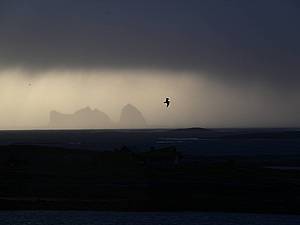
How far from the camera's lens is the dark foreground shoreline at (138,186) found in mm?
44562

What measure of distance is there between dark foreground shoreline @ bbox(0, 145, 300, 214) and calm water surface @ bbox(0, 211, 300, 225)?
147cm

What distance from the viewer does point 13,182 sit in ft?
176

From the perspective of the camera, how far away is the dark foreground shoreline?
146 feet

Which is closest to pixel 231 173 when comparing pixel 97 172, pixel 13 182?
pixel 97 172

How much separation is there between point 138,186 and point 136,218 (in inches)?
446

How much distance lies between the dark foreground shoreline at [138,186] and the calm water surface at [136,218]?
1.47 meters

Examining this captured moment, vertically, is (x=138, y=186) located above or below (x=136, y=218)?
above

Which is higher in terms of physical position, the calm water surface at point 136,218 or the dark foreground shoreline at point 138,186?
the dark foreground shoreline at point 138,186

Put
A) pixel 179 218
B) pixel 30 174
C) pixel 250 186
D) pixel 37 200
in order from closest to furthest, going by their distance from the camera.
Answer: pixel 179 218 < pixel 37 200 < pixel 250 186 < pixel 30 174

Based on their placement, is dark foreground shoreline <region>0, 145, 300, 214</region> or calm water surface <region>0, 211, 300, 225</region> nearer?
calm water surface <region>0, 211, 300, 225</region>

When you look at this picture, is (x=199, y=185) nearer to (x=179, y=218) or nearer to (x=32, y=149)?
(x=179, y=218)

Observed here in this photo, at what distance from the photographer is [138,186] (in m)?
52.1

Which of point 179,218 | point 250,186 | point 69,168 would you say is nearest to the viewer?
point 179,218

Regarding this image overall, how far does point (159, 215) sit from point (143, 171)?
2166 cm
